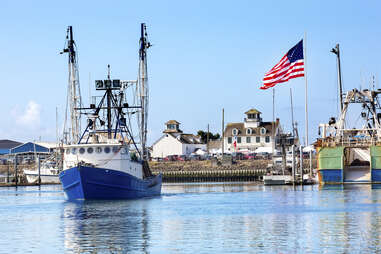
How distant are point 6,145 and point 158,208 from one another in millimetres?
120455

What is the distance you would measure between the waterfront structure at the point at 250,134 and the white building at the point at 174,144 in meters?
9.62

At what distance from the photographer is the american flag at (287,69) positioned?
6184 cm

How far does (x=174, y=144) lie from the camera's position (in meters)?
150

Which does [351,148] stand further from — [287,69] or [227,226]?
[227,226]

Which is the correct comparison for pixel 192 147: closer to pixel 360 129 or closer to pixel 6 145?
pixel 6 145

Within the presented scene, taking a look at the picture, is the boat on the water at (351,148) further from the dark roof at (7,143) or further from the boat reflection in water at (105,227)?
the dark roof at (7,143)

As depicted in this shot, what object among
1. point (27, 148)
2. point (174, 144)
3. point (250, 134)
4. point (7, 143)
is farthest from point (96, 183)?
point (7, 143)

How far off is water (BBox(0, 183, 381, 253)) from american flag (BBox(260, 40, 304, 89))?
10.4 metres

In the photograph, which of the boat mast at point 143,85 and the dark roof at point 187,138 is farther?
the dark roof at point 187,138

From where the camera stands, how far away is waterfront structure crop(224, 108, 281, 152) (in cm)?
14225

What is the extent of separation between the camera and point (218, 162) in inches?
4830

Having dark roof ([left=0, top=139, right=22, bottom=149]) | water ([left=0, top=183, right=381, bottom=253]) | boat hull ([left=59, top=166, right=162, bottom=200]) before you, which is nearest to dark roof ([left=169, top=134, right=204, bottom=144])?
dark roof ([left=0, top=139, right=22, bottom=149])

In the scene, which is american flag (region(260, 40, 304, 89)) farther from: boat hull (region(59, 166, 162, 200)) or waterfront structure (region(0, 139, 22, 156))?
waterfront structure (region(0, 139, 22, 156))

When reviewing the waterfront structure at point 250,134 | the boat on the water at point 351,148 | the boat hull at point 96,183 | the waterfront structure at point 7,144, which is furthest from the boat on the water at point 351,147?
the waterfront structure at point 7,144
